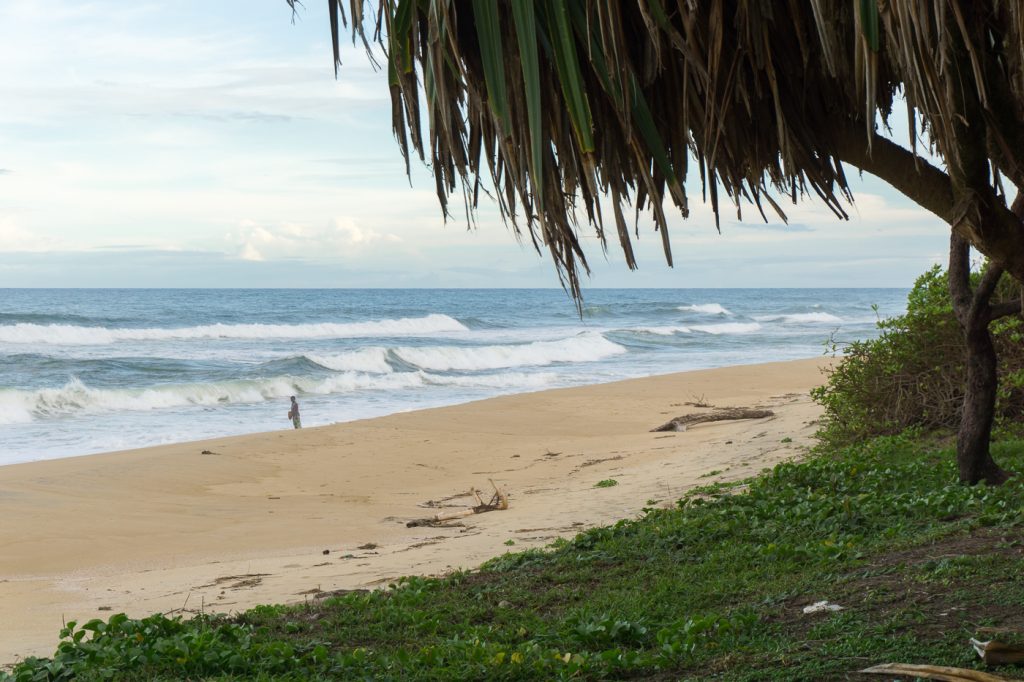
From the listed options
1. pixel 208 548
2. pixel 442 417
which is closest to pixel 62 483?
pixel 208 548

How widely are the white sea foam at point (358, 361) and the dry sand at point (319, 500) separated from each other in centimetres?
929

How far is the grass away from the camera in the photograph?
3.76 metres

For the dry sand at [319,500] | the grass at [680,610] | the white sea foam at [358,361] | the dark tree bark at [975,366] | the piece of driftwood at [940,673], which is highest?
the dark tree bark at [975,366]

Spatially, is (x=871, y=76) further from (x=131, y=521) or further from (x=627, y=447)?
(x=627, y=447)

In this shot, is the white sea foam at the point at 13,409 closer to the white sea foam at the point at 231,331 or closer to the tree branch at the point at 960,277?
the white sea foam at the point at 231,331

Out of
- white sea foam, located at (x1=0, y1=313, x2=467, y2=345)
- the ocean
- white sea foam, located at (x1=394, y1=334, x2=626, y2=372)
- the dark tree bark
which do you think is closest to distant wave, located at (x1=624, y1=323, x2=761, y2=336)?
the ocean

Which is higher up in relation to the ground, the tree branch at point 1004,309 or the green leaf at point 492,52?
the green leaf at point 492,52

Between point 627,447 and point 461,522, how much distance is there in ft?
15.7

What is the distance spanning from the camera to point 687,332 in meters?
39.7

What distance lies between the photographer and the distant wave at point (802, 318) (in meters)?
50.0

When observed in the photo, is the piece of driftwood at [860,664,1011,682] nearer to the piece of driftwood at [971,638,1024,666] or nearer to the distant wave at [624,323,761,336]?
the piece of driftwood at [971,638,1024,666]

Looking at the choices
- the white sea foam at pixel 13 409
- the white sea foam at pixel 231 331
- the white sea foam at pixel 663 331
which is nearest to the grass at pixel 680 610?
the white sea foam at pixel 13 409

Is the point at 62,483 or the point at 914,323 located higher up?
the point at 914,323

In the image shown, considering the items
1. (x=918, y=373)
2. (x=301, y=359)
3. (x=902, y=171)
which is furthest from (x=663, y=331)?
(x=902, y=171)
